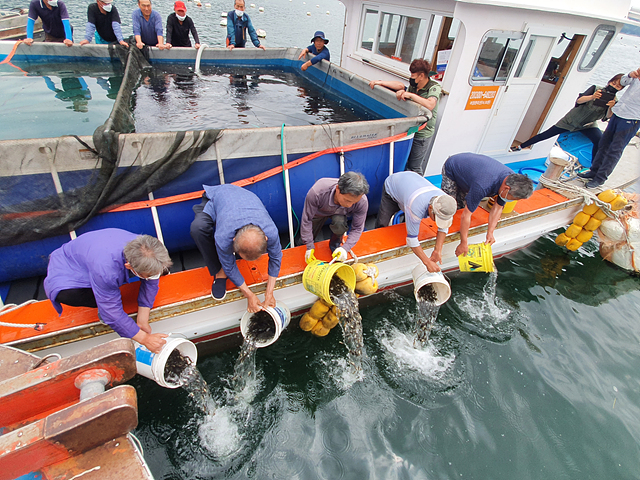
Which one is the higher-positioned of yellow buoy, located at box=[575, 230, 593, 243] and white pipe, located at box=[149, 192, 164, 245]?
white pipe, located at box=[149, 192, 164, 245]

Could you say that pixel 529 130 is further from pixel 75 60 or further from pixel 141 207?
pixel 75 60

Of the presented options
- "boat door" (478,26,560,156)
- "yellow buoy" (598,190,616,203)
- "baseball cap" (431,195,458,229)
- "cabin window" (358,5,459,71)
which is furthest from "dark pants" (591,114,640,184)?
"baseball cap" (431,195,458,229)

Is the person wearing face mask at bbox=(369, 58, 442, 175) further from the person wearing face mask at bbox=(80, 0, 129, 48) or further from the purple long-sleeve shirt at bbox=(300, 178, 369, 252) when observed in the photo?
the person wearing face mask at bbox=(80, 0, 129, 48)

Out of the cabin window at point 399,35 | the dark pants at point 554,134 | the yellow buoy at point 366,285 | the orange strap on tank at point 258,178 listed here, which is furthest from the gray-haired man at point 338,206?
the dark pants at point 554,134

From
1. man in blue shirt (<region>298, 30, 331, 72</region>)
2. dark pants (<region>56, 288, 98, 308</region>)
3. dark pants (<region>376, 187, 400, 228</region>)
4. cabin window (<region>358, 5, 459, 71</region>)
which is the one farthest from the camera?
man in blue shirt (<region>298, 30, 331, 72</region>)

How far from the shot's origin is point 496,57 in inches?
198

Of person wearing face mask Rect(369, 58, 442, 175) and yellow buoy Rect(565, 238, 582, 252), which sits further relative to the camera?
yellow buoy Rect(565, 238, 582, 252)

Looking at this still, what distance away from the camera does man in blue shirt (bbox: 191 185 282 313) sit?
2572 millimetres

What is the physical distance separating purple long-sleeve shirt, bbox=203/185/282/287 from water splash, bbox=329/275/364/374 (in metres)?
0.81

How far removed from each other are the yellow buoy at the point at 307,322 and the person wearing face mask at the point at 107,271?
1.62m

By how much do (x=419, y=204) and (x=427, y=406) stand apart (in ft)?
7.07

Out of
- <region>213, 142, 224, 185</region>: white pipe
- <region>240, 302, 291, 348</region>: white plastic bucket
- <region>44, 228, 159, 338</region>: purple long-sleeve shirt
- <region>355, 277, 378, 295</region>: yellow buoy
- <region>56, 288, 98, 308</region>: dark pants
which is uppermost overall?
<region>213, 142, 224, 185</region>: white pipe

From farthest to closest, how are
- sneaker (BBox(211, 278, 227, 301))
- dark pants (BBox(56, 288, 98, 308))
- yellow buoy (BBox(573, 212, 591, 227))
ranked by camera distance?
yellow buoy (BBox(573, 212, 591, 227)) < sneaker (BBox(211, 278, 227, 301)) < dark pants (BBox(56, 288, 98, 308))

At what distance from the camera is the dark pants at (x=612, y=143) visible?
5434 mm
